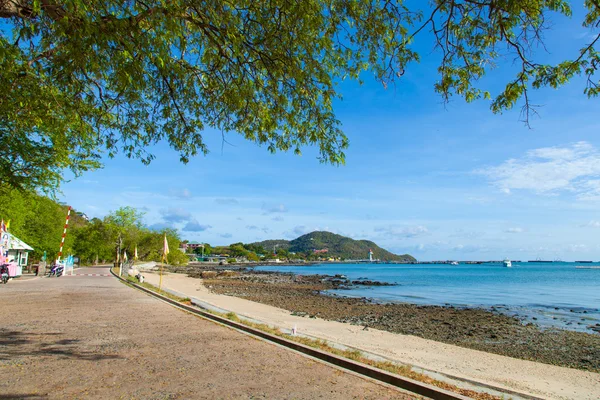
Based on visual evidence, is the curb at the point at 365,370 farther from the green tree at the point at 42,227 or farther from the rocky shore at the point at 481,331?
the green tree at the point at 42,227

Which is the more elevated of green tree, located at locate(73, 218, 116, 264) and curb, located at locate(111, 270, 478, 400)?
green tree, located at locate(73, 218, 116, 264)

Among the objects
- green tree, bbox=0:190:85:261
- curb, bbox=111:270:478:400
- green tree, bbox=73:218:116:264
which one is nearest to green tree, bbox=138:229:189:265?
green tree, bbox=73:218:116:264

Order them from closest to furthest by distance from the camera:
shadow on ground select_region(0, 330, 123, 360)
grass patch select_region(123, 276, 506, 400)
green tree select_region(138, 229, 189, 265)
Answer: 1. grass patch select_region(123, 276, 506, 400)
2. shadow on ground select_region(0, 330, 123, 360)
3. green tree select_region(138, 229, 189, 265)

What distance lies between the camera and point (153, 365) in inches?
250

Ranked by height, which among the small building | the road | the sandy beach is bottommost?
the sandy beach

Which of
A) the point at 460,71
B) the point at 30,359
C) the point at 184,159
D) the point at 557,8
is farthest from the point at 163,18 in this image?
the point at 30,359

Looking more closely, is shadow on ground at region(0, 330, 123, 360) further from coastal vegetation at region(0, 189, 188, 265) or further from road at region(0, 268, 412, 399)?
coastal vegetation at region(0, 189, 188, 265)

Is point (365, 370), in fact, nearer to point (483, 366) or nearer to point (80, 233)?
point (483, 366)

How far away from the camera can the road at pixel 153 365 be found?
17.0 feet

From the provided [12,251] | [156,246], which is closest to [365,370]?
[12,251]

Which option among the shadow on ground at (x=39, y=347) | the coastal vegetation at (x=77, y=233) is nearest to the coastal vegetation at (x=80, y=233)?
the coastal vegetation at (x=77, y=233)

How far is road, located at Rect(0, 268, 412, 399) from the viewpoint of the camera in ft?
17.0

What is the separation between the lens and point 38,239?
40.8 m

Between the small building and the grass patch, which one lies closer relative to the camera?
the grass patch
